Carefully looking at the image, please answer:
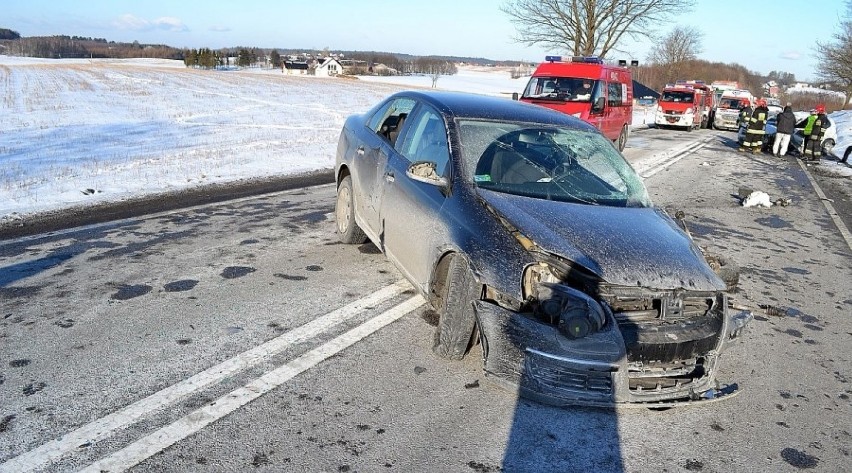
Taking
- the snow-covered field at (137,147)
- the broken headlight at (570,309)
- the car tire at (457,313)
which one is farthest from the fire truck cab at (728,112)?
the broken headlight at (570,309)

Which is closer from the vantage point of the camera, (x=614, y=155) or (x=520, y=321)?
(x=520, y=321)

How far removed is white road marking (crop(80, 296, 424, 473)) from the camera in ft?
8.75

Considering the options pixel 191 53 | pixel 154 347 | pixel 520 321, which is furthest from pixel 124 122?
pixel 191 53

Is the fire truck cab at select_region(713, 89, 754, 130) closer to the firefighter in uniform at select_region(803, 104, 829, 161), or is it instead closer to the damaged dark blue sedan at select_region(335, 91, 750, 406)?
the firefighter in uniform at select_region(803, 104, 829, 161)

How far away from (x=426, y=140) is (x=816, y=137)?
1745cm

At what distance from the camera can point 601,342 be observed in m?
3.12

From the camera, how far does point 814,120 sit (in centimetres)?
1819

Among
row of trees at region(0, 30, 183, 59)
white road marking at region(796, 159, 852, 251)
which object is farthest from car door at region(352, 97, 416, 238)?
row of trees at region(0, 30, 183, 59)

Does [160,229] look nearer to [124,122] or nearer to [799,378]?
[799,378]

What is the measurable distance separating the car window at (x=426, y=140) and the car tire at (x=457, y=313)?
905 mm

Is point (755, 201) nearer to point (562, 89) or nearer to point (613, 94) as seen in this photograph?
point (562, 89)

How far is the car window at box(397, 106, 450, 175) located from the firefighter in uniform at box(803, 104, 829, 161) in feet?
56.3

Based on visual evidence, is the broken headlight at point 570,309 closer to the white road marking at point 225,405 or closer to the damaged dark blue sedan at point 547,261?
the damaged dark blue sedan at point 547,261

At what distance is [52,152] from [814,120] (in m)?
19.7
